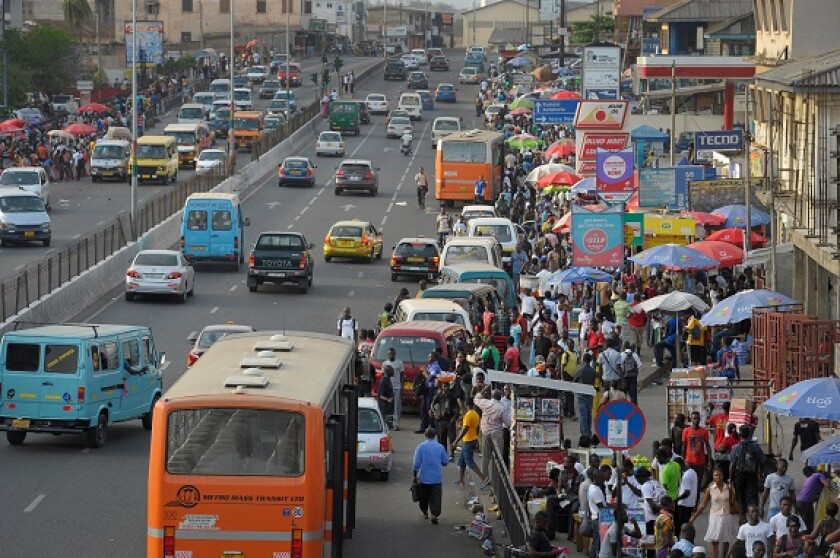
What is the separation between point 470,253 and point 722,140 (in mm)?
7705

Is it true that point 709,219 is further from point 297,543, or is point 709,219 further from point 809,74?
point 297,543

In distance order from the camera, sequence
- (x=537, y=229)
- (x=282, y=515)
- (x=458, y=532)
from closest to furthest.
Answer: (x=282, y=515) < (x=458, y=532) < (x=537, y=229)

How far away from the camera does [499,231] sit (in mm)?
50531

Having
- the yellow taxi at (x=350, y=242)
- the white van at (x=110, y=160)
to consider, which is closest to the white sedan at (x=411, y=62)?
the white van at (x=110, y=160)

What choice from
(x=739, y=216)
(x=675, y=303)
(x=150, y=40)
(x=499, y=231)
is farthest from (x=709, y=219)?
(x=150, y=40)

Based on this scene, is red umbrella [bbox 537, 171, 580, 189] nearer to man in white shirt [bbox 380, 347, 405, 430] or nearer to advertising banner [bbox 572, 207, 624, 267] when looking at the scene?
advertising banner [bbox 572, 207, 624, 267]

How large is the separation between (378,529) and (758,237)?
1983 cm

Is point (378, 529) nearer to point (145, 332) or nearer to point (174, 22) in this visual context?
point (145, 332)

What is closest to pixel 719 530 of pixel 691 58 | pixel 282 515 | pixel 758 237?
pixel 282 515

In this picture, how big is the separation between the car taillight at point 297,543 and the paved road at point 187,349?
4.02 m

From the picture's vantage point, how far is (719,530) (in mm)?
21266

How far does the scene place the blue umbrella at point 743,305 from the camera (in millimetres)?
31438

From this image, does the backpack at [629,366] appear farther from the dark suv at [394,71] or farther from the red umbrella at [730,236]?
the dark suv at [394,71]

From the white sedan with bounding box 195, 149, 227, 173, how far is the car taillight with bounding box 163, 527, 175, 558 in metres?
52.5
